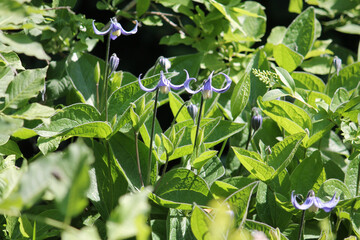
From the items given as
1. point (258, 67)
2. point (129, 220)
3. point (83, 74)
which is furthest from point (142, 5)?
point (129, 220)

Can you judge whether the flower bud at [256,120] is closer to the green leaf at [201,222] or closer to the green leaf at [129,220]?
the green leaf at [201,222]

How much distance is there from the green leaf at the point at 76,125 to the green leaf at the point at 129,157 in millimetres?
66

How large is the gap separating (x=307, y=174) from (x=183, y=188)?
0.30 metres

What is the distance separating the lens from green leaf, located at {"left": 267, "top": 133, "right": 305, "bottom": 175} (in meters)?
0.94

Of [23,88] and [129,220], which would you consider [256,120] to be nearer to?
[23,88]

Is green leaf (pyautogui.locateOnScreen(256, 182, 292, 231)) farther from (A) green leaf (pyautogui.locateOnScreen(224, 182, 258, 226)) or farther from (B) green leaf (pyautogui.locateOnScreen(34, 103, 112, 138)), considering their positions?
(B) green leaf (pyautogui.locateOnScreen(34, 103, 112, 138))

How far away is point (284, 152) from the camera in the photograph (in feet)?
3.16

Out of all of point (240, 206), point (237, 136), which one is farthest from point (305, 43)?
point (240, 206)

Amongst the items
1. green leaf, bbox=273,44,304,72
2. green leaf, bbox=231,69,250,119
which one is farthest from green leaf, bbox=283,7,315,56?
green leaf, bbox=231,69,250,119

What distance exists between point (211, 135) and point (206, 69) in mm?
404

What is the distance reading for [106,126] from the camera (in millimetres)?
933

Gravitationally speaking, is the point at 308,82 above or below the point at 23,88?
below

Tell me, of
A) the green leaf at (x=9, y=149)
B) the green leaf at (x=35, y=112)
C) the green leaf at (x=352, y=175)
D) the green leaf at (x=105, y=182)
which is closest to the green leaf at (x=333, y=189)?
the green leaf at (x=352, y=175)

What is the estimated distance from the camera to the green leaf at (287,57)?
3.99 feet
